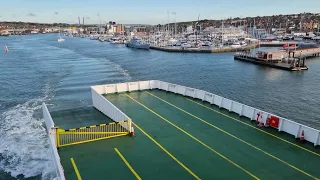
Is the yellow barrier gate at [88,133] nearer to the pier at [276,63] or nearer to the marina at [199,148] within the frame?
the marina at [199,148]

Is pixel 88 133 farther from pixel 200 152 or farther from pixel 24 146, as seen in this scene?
pixel 24 146

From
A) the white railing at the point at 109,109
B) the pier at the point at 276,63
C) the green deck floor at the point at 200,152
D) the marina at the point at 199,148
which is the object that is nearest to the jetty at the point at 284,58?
the pier at the point at 276,63

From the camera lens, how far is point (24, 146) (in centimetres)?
1895

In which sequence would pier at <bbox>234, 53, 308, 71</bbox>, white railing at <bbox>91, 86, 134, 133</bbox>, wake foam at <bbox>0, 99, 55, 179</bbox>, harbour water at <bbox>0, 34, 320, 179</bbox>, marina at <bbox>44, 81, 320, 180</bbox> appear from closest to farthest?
1. marina at <bbox>44, 81, 320, 180</bbox>
2. white railing at <bbox>91, 86, 134, 133</bbox>
3. wake foam at <bbox>0, 99, 55, 179</bbox>
4. harbour water at <bbox>0, 34, 320, 179</bbox>
5. pier at <bbox>234, 53, 308, 71</bbox>

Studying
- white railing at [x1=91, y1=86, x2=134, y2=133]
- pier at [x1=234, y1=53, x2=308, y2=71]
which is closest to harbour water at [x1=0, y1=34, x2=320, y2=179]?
white railing at [x1=91, y1=86, x2=134, y2=133]

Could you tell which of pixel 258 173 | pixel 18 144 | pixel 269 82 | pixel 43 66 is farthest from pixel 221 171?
pixel 43 66

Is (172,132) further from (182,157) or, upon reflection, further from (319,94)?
(319,94)

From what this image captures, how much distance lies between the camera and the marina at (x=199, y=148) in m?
11.3

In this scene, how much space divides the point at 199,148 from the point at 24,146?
12.5 meters

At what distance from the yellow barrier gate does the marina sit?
44 centimetres

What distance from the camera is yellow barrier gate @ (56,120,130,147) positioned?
14.2 meters

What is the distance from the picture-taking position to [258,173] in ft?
36.4

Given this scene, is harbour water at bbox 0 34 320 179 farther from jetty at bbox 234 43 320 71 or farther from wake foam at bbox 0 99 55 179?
jetty at bbox 234 43 320 71

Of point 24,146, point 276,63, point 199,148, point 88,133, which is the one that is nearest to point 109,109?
point 88,133
